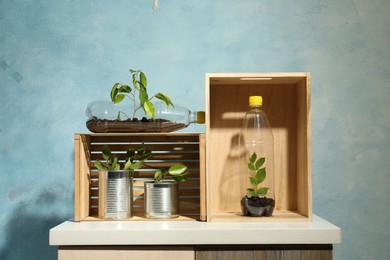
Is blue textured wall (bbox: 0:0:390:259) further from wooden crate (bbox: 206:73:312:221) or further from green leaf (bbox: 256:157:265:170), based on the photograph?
green leaf (bbox: 256:157:265:170)

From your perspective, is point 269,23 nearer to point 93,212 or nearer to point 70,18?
→ point 70,18

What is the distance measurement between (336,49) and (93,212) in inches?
46.6

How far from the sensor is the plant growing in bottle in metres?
1.60

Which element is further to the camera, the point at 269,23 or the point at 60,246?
the point at 269,23

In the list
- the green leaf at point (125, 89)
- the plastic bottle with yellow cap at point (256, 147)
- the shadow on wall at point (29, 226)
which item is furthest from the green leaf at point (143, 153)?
the shadow on wall at point (29, 226)

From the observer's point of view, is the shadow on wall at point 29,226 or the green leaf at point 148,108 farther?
the shadow on wall at point 29,226

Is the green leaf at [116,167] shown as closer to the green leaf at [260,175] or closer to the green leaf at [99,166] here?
the green leaf at [99,166]

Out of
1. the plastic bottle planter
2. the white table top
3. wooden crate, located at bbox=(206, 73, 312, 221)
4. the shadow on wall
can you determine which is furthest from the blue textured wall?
the white table top

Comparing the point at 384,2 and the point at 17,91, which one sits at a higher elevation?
the point at 384,2

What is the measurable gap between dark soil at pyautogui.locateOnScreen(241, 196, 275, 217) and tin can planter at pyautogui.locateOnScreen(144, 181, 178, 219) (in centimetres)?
25

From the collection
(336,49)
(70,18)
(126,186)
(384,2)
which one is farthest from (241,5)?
(126,186)

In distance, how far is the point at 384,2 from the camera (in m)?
2.03

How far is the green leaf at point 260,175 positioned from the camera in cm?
161

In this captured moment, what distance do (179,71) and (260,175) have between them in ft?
2.12
